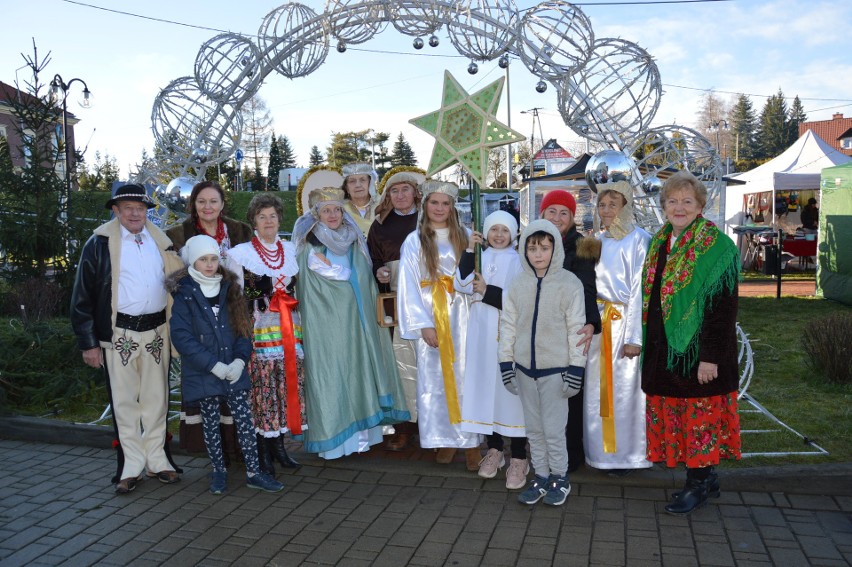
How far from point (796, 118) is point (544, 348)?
252ft

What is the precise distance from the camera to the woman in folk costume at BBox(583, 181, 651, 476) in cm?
404

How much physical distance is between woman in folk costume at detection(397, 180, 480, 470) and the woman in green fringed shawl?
48.9 inches

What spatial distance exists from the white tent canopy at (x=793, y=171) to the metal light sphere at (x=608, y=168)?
14.3 meters

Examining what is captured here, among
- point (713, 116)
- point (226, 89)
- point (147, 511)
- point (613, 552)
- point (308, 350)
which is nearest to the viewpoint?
point (613, 552)

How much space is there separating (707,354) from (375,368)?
2192 millimetres

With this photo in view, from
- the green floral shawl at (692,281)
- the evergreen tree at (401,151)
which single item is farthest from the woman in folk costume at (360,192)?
the evergreen tree at (401,151)

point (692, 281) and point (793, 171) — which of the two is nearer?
point (692, 281)

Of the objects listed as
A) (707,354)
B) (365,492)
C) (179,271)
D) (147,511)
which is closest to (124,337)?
(179,271)

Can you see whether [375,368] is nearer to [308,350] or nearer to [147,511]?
[308,350]

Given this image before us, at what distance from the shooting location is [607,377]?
4.11m

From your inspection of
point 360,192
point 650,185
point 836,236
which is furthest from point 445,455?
point 836,236

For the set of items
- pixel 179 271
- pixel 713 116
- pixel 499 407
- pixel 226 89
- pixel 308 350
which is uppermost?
pixel 713 116

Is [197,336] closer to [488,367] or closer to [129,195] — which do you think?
[129,195]

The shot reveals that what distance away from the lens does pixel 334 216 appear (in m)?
4.60
